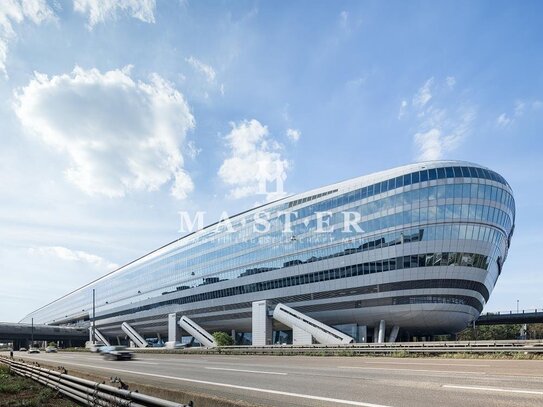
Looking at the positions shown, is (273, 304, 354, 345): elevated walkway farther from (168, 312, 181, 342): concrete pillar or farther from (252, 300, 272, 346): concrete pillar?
(168, 312, 181, 342): concrete pillar

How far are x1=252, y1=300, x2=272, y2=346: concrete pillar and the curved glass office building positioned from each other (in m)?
1.63

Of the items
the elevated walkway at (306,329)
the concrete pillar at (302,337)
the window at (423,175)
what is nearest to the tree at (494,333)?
the elevated walkway at (306,329)

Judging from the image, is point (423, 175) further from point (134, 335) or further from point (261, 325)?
point (134, 335)

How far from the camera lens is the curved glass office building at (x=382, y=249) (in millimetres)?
48719

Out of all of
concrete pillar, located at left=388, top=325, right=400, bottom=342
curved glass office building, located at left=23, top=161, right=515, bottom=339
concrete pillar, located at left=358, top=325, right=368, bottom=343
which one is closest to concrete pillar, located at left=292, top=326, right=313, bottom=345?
curved glass office building, located at left=23, top=161, right=515, bottom=339

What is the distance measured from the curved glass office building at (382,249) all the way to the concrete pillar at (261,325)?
1633mm

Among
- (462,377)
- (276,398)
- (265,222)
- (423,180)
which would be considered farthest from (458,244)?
(276,398)

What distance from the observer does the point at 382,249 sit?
2007 inches

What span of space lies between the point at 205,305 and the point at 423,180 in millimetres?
47322

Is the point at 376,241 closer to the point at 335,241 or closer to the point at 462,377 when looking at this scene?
the point at 335,241

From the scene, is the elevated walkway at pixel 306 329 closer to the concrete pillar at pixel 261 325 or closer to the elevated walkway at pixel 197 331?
the concrete pillar at pixel 261 325

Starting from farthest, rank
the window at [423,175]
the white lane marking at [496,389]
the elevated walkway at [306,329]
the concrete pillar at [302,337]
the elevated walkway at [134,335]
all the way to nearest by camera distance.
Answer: the elevated walkway at [134,335] → the concrete pillar at [302,337] → the elevated walkway at [306,329] → the window at [423,175] → the white lane marking at [496,389]

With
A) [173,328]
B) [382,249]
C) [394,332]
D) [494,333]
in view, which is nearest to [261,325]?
[394,332]

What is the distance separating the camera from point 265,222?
217 feet
